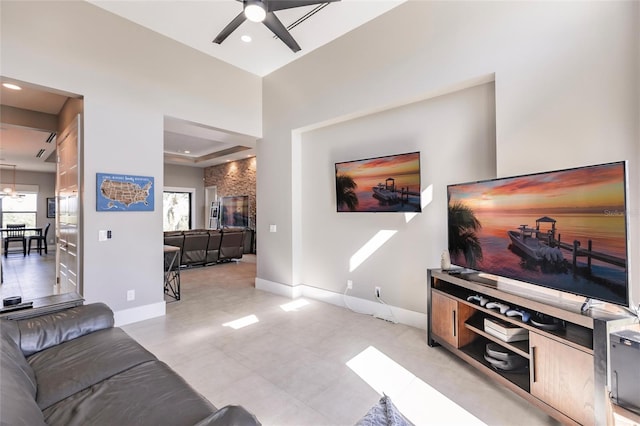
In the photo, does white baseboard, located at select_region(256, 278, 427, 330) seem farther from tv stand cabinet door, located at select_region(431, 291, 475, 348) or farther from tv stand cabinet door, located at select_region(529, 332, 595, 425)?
tv stand cabinet door, located at select_region(529, 332, 595, 425)

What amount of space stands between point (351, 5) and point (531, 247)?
313 cm

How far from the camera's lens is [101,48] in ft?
10.7

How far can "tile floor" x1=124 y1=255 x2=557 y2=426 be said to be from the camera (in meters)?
1.91

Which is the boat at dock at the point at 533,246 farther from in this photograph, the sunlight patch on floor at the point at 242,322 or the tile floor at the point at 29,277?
the tile floor at the point at 29,277

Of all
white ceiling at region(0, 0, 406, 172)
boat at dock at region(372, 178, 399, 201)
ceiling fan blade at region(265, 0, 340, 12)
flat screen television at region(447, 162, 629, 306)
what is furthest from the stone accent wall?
flat screen television at region(447, 162, 629, 306)

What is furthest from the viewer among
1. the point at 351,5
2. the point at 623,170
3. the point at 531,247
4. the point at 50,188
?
the point at 50,188

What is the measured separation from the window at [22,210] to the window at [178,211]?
4.93 meters

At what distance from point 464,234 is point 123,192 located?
381 centimetres

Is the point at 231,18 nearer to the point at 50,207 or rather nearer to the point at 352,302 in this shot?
the point at 352,302

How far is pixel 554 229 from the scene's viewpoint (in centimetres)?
189

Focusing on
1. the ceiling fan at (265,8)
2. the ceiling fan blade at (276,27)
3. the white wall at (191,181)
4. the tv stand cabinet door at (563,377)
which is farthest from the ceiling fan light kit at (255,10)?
the white wall at (191,181)

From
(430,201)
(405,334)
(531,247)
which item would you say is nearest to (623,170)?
(531,247)

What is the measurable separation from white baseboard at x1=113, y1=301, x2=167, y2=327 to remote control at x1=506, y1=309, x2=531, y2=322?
3.85 m

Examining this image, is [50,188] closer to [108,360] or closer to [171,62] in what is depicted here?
[171,62]
